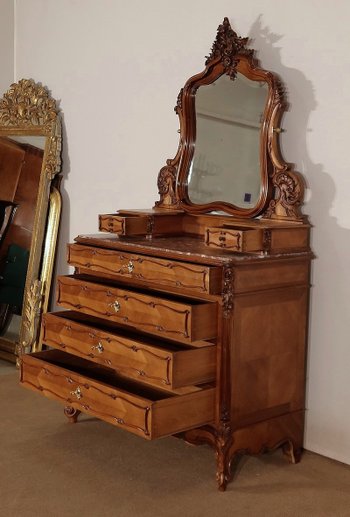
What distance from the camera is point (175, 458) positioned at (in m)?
3.14

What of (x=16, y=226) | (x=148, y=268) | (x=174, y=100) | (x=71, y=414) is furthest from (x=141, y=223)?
(x=16, y=226)

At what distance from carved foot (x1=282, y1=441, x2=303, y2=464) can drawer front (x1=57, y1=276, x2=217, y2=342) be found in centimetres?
62

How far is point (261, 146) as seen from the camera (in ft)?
10.6

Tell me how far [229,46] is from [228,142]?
0.39 metres

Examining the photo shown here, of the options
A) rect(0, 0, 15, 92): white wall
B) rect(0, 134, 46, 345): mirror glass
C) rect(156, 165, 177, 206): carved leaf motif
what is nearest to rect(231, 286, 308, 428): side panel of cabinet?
rect(156, 165, 177, 206): carved leaf motif

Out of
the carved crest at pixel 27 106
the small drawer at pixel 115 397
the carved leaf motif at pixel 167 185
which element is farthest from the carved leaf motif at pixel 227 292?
the carved crest at pixel 27 106

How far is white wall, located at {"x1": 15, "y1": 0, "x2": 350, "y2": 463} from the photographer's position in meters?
3.07

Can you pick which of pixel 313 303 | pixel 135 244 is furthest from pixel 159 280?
pixel 313 303

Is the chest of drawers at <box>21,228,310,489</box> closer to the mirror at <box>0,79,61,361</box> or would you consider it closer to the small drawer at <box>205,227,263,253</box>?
the small drawer at <box>205,227,263,253</box>

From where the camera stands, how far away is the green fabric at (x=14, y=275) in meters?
4.40

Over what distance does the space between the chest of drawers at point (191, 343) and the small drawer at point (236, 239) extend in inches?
1.2

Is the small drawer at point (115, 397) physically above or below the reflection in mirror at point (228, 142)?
below

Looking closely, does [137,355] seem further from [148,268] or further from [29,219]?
[29,219]

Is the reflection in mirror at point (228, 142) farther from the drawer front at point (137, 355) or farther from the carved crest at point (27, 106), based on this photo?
the carved crest at point (27, 106)
